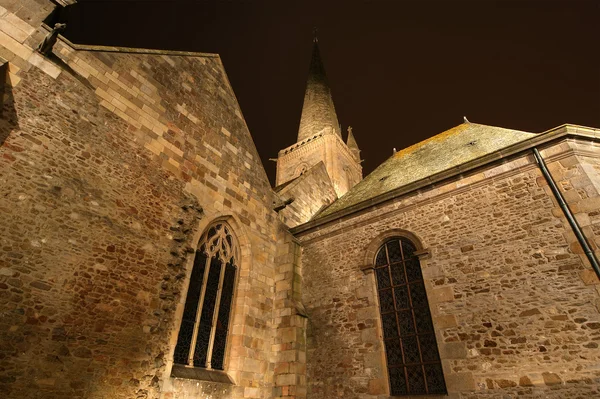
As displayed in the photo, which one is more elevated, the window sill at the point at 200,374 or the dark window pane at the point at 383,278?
the dark window pane at the point at 383,278

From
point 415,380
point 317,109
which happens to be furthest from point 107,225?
point 317,109

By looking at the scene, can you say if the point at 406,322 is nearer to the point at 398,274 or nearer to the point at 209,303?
the point at 398,274

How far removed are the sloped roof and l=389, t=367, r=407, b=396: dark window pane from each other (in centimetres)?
416

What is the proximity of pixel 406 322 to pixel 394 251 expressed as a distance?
5.58ft

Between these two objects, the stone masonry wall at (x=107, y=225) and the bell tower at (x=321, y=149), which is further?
the bell tower at (x=321, y=149)

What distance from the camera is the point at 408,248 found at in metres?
7.91

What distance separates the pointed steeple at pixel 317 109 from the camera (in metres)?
27.8

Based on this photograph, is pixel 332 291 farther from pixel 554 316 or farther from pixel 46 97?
pixel 46 97

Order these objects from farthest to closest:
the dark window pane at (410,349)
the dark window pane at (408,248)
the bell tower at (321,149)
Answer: the bell tower at (321,149) → the dark window pane at (408,248) → the dark window pane at (410,349)

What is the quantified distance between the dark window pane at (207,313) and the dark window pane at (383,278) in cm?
390

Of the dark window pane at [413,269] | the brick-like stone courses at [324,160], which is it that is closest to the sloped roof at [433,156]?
the dark window pane at [413,269]

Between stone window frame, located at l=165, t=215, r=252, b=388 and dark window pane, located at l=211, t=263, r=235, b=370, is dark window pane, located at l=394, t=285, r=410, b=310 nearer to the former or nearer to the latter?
stone window frame, located at l=165, t=215, r=252, b=388

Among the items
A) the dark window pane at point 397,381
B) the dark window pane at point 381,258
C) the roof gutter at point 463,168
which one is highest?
the roof gutter at point 463,168

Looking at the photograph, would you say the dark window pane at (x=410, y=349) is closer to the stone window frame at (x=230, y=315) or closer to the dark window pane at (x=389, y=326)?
the dark window pane at (x=389, y=326)
